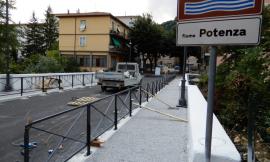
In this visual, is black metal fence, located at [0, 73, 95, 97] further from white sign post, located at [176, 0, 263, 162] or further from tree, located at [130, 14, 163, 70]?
tree, located at [130, 14, 163, 70]

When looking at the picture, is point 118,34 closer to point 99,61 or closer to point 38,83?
point 99,61

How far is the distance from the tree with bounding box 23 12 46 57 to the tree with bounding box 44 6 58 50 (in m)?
0.90

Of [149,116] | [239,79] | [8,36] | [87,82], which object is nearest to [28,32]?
[87,82]

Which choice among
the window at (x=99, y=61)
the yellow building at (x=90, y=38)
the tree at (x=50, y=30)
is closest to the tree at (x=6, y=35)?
the yellow building at (x=90, y=38)

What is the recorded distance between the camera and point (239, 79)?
5988 mm

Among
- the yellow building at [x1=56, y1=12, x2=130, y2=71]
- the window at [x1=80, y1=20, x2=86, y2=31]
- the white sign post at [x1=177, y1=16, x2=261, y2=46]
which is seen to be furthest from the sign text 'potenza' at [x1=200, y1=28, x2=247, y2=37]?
the window at [x1=80, y1=20, x2=86, y2=31]

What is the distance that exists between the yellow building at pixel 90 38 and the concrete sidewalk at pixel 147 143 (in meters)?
36.3

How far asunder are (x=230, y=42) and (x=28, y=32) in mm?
65442

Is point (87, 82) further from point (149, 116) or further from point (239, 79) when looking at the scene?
point (239, 79)

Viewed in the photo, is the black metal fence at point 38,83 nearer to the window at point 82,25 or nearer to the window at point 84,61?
the window at point 84,61

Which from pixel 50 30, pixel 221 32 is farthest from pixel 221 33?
pixel 50 30

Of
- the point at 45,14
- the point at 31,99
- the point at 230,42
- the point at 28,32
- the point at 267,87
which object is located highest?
the point at 45,14

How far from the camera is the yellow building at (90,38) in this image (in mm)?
44562

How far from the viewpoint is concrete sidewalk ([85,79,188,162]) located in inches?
219
